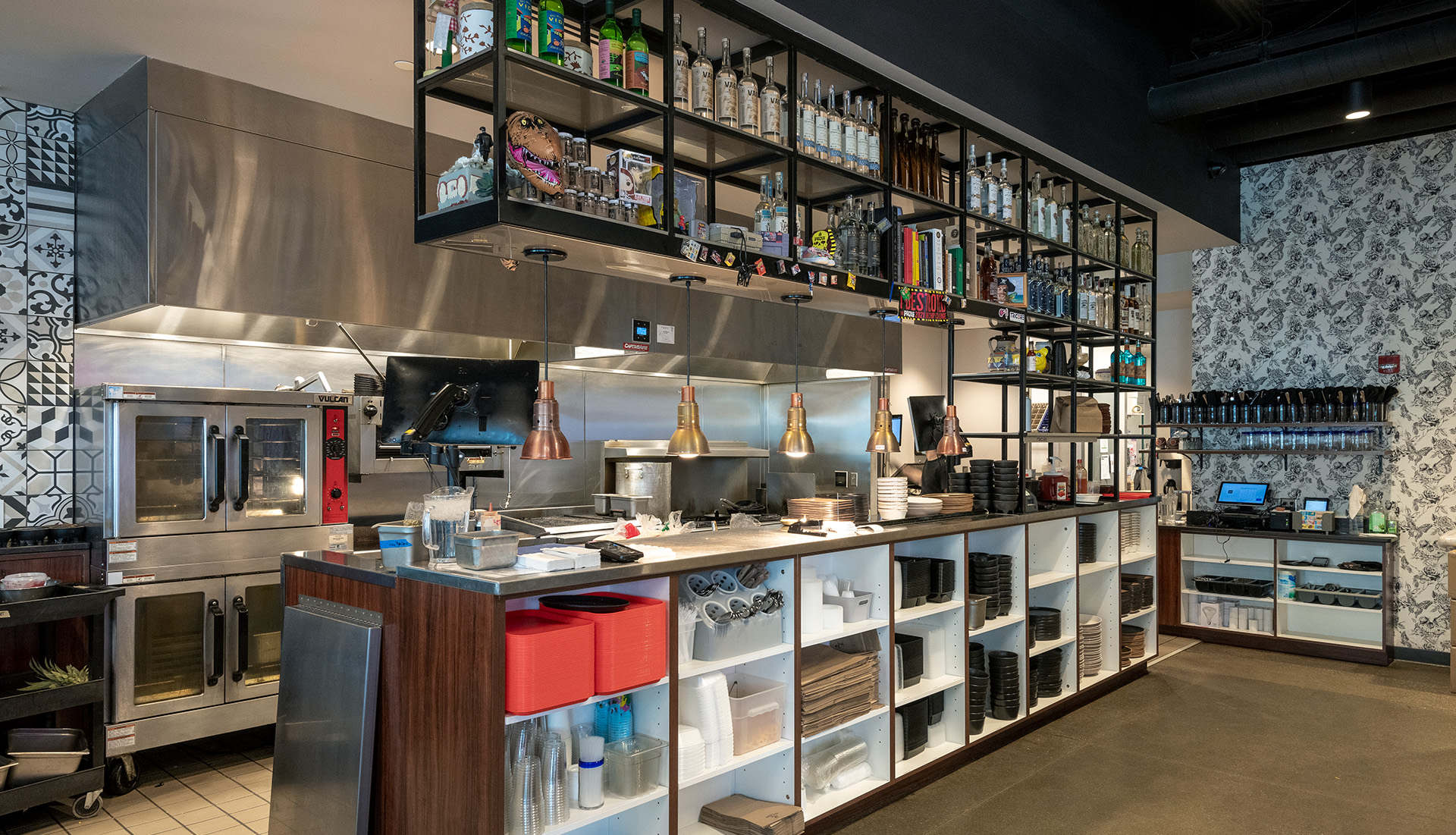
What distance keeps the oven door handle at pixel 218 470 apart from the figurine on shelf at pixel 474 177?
2391mm

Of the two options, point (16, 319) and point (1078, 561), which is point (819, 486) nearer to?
point (1078, 561)

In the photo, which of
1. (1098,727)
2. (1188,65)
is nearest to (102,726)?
(1098,727)

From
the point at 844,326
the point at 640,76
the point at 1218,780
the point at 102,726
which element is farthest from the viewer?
the point at 844,326

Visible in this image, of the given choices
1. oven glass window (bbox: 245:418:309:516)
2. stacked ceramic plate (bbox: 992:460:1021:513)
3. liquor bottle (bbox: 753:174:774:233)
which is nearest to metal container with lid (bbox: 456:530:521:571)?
liquor bottle (bbox: 753:174:774:233)

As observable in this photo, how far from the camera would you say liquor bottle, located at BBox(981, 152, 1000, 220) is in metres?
5.38

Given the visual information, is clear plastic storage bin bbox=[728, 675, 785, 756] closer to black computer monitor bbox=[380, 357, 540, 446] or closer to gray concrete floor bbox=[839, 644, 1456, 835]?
gray concrete floor bbox=[839, 644, 1456, 835]

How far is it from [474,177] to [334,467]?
270cm

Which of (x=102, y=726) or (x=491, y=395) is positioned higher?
(x=491, y=395)

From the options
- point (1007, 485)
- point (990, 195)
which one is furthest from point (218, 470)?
point (990, 195)

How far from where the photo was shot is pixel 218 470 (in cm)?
464

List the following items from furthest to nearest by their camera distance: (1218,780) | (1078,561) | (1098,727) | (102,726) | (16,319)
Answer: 1. (1078,561)
2. (1098,727)
3. (16,319)
4. (1218,780)
5. (102,726)

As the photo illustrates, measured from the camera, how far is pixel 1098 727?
5176mm

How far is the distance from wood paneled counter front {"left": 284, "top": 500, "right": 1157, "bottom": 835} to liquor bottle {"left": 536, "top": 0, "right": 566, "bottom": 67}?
1.83 m

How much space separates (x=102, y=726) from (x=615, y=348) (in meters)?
3.75
